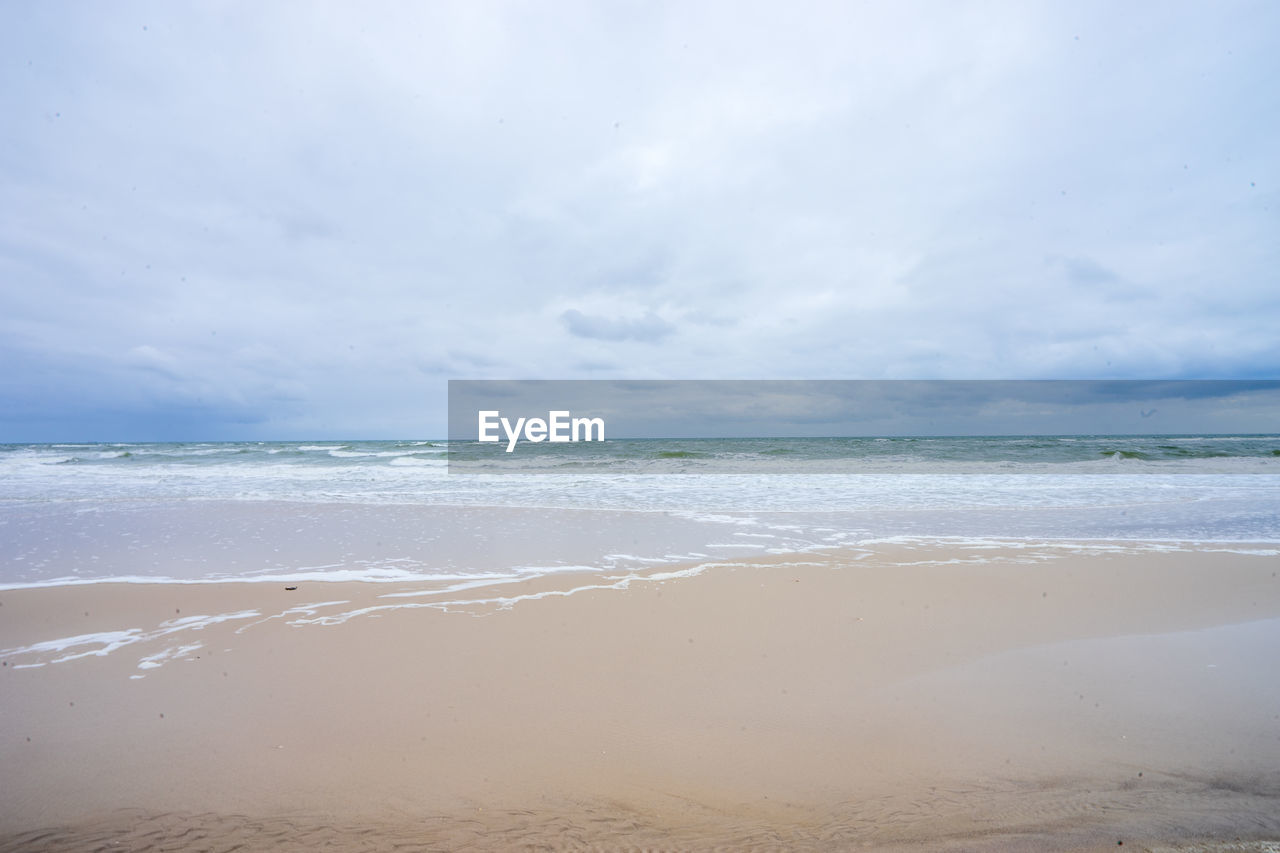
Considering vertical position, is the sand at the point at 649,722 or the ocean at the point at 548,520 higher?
the ocean at the point at 548,520

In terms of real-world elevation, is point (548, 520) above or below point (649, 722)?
above

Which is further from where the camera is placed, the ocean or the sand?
the ocean

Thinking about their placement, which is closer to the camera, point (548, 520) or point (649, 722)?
point (649, 722)

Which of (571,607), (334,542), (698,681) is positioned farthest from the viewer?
(334,542)

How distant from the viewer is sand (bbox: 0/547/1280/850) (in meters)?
2.60

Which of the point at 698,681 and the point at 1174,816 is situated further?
the point at 698,681

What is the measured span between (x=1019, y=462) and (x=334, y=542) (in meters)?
29.0

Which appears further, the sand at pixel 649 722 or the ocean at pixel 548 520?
the ocean at pixel 548 520

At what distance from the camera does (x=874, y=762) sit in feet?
10.0

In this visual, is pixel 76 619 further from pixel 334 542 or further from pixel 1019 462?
pixel 1019 462

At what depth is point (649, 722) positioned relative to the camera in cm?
349

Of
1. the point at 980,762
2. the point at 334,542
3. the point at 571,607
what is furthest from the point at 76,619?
the point at 980,762

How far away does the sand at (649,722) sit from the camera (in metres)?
2.60

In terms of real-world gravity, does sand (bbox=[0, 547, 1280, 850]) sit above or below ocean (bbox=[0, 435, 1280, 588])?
below
